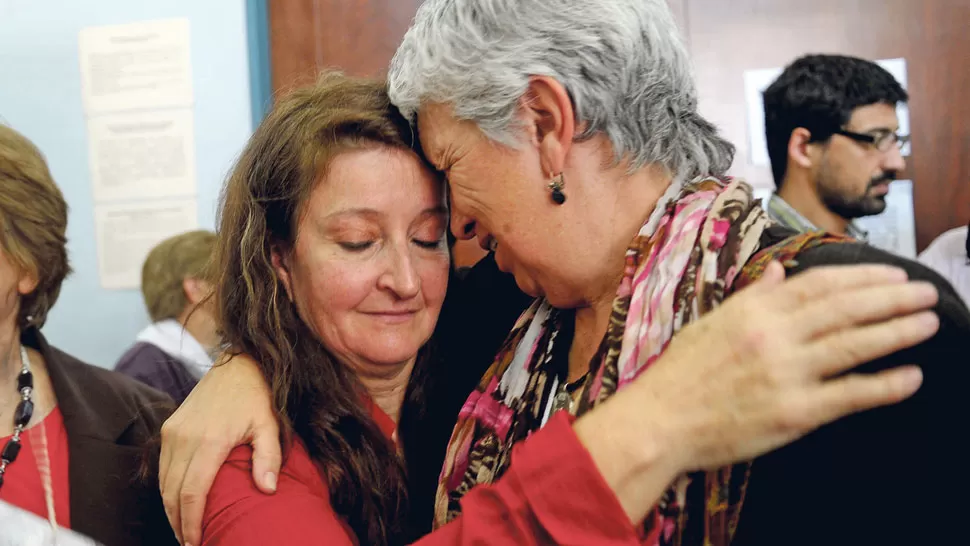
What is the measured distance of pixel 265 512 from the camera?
39.6 inches

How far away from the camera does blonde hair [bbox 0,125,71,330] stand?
165 centimetres

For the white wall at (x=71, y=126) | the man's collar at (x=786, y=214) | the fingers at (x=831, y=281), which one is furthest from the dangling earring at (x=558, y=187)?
the white wall at (x=71, y=126)

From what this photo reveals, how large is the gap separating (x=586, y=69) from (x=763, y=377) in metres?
0.46

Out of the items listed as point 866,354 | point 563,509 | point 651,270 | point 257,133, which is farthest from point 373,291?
Result: point 866,354

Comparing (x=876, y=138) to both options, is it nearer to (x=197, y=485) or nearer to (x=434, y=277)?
(x=434, y=277)

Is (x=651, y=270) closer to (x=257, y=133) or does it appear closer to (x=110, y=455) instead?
(x=257, y=133)

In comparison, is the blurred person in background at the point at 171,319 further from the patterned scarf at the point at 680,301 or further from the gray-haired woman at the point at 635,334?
the patterned scarf at the point at 680,301

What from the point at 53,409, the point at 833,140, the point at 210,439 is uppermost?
the point at 833,140

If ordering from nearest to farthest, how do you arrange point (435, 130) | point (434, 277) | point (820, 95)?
point (435, 130) → point (434, 277) → point (820, 95)

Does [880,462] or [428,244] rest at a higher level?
[428,244]

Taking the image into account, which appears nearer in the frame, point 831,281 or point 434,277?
point 831,281

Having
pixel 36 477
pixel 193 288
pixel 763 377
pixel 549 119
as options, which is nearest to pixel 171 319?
pixel 193 288

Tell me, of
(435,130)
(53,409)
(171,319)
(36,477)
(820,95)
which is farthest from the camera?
(171,319)

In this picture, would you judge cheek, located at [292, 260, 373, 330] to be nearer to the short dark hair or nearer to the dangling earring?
the dangling earring
